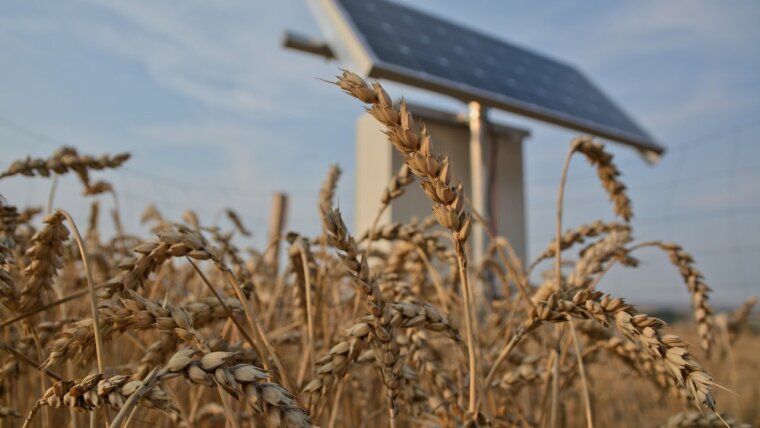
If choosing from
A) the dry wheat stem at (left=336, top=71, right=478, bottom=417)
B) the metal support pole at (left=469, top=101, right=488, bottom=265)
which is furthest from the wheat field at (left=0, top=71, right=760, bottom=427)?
the metal support pole at (left=469, top=101, right=488, bottom=265)

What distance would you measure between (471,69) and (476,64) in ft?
1.47

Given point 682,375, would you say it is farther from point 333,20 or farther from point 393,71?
point 333,20

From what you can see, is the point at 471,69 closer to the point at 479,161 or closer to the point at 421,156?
the point at 479,161

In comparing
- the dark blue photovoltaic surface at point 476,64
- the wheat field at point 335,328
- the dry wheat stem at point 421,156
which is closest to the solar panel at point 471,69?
the dark blue photovoltaic surface at point 476,64

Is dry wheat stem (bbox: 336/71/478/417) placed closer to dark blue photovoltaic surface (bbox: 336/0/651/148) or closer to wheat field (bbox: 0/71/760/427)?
wheat field (bbox: 0/71/760/427)

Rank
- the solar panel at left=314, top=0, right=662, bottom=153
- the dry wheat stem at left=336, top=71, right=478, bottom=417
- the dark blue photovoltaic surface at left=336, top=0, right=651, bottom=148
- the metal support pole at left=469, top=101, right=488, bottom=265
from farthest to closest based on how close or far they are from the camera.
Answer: the metal support pole at left=469, top=101, right=488, bottom=265 → the dark blue photovoltaic surface at left=336, top=0, right=651, bottom=148 → the solar panel at left=314, top=0, right=662, bottom=153 → the dry wheat stem at left=336, top=71, right=478, bottom=417

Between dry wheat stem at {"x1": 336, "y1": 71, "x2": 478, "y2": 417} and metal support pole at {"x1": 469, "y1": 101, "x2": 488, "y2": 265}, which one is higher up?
metal support pole at {"x1": 469, "y1": 101, "x2": 488, "y2": 265}

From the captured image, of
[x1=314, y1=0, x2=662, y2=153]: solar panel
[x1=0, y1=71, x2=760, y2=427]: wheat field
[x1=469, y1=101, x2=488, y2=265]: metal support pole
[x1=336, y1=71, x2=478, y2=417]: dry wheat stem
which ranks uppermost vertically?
[x1=314, y1=0, x2=662, y2=153]: solar panel

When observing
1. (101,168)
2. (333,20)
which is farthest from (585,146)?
(333,20)

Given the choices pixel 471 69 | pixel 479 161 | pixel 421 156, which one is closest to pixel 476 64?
pixel 471 69

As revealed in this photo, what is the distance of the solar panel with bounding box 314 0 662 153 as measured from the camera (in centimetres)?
522

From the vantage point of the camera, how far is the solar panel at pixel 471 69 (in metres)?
5.22

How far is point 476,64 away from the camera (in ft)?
22.0

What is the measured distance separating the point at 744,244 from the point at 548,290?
7.92 meters
